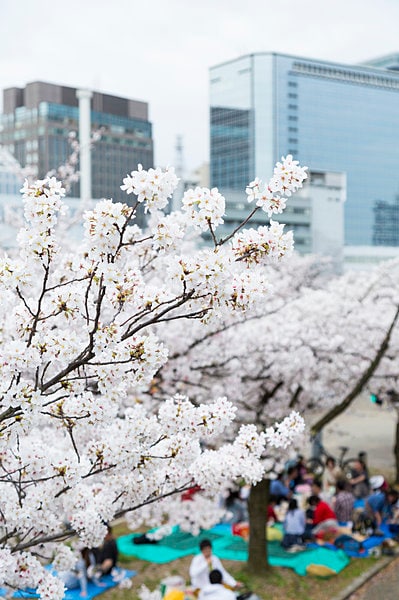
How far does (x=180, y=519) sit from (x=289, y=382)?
244 centimetres

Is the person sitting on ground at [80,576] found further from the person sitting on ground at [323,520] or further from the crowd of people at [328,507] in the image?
the person sitting on ground at [323,520]

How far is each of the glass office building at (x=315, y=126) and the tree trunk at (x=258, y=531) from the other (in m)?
94.3

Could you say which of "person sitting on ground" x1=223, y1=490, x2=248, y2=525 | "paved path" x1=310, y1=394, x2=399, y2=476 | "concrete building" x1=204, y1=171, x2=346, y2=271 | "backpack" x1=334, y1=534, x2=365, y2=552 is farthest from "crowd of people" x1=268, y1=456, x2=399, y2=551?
"concrete building" x1=204, y1=171, x2=346, y2=271

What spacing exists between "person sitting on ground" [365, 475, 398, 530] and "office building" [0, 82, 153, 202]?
96.6 metres

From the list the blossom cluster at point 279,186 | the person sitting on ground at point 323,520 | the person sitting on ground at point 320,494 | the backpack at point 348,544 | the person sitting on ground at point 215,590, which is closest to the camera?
the blossom cluster at point 279,186

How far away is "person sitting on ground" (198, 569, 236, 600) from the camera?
804 centimetres

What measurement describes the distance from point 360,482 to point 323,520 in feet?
6.11

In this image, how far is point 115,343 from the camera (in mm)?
3125

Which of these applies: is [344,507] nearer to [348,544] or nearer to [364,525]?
[364,525]

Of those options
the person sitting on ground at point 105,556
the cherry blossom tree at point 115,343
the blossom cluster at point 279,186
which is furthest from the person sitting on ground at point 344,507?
the blossom cluster at point 279,186

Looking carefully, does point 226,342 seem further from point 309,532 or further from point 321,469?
point 321,469

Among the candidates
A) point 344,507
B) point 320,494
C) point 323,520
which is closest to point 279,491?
point 320,494

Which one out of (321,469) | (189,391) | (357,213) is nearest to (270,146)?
(357,213)

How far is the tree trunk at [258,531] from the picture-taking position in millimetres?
9711
